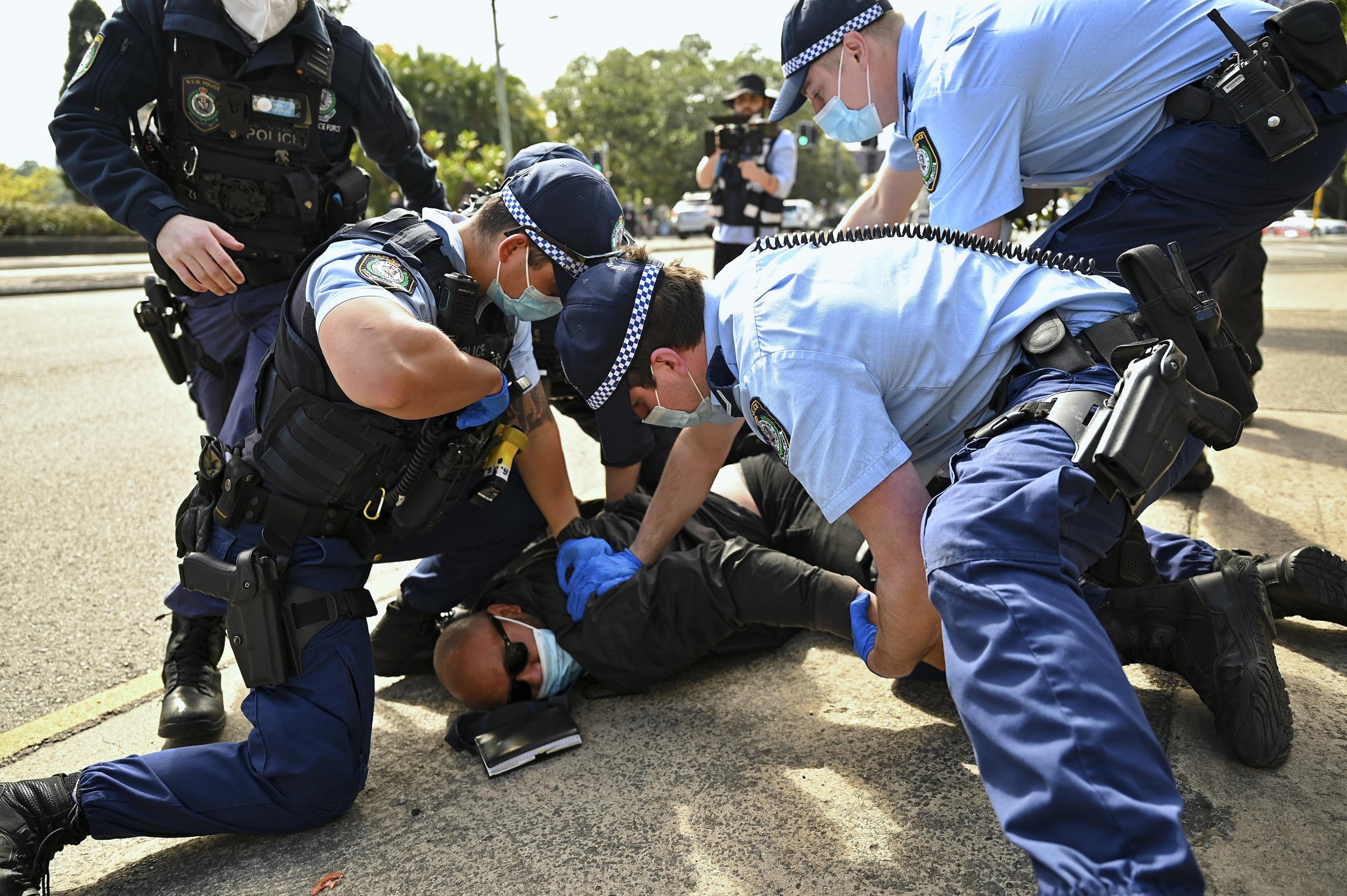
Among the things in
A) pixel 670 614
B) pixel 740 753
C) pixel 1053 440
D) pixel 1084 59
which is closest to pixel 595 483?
pixel 670 614

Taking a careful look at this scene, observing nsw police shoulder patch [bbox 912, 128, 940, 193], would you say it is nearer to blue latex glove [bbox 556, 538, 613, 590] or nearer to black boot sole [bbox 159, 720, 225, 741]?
blue latex glove [bbox 556, 538, 613, 590]

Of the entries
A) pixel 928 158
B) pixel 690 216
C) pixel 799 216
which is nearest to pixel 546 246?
pixel 928 158

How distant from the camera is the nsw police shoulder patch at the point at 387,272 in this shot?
6.92 ft

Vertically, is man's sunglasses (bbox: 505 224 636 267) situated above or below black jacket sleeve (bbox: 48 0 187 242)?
below

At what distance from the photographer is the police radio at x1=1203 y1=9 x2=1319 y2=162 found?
2.27m

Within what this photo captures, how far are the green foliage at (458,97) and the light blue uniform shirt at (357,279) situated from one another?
114ft

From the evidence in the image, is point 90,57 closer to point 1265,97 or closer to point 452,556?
point 452,556

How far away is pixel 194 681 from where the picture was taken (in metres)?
2.58

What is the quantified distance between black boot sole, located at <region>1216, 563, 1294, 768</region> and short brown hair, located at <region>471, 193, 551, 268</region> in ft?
5.72

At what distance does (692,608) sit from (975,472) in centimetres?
100

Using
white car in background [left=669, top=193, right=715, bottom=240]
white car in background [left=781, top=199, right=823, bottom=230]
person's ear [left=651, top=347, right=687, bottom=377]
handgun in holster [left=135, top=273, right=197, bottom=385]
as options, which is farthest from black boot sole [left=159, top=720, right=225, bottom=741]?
white car in background [left=669, top=193, right=715, bottom=240]

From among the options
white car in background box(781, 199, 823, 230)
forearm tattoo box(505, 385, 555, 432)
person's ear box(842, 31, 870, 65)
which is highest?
person's ear box(842, 31, 870, 65)

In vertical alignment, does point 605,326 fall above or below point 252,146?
below

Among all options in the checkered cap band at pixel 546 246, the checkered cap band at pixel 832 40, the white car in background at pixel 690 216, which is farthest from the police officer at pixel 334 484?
the white car in background at pixel 690 216
